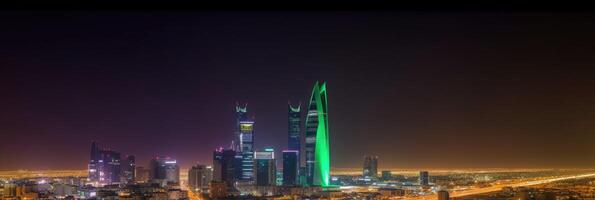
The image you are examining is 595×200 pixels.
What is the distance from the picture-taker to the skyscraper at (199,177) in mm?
6646

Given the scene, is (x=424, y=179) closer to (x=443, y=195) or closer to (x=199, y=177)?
(x=443, y=195)

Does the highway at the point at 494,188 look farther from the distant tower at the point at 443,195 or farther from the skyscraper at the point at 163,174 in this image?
the skyscraper at the point at 163,174

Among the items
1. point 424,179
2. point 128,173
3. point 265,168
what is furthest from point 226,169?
point 424,179

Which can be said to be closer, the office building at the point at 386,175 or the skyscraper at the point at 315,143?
the office building at the point at 386,175

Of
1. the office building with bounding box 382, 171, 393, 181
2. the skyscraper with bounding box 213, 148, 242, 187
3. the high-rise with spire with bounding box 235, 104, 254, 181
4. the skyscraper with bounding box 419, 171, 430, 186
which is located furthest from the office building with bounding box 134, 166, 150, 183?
the skyscraper with bounding box 419, 171, 430, 186

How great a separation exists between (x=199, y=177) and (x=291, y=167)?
2307mm

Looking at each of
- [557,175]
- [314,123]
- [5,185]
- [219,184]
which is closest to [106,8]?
[5,185]

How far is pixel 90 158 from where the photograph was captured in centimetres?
525

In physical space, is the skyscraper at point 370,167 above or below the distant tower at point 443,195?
above

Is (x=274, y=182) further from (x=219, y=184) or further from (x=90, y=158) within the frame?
(x=90, y=158)

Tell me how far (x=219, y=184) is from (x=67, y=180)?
2500 millimetres

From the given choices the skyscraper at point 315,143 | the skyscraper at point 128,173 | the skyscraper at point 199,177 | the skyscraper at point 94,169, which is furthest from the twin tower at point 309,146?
the skyscraper at point 94,169

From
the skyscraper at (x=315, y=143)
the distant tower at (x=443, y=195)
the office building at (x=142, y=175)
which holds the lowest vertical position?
the distant tower at (x=443, y=195)

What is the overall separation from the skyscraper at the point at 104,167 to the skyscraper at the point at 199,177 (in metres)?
0.81
